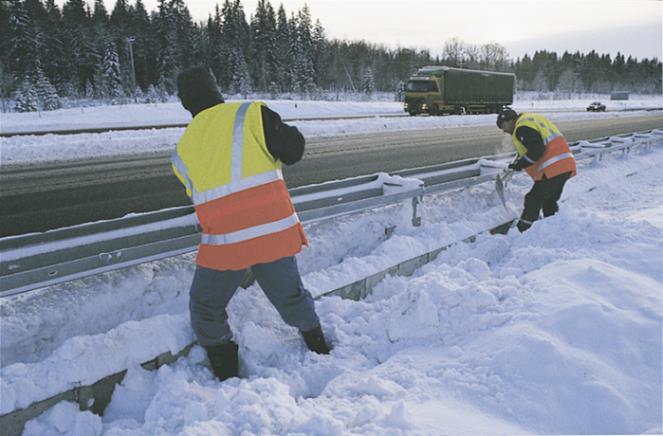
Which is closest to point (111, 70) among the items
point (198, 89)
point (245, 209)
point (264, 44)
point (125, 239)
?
point (264, 44)

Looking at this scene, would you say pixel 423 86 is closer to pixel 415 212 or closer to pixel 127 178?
pixel 127 178

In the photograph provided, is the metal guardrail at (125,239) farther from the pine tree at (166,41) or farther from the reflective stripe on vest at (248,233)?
the pine tree at (166,41)

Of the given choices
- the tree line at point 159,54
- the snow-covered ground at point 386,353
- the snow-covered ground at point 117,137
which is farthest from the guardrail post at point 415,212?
the tree line at point 159,54

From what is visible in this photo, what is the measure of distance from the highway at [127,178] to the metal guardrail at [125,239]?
88.2 inches

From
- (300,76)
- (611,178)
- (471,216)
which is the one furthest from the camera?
(300,76)

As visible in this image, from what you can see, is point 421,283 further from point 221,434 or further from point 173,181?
point 173,181

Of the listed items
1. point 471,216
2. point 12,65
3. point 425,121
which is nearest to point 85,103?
→ point 12,65

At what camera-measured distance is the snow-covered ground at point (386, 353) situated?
260 centimetres

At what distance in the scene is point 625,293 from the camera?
379 centimetres

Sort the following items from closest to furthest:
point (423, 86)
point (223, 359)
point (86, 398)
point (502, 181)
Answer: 1. point (86, 398)
2. point (223, 359)
3. point (502, 181)
4. point (423, 86)

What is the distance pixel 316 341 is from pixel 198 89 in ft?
5.96

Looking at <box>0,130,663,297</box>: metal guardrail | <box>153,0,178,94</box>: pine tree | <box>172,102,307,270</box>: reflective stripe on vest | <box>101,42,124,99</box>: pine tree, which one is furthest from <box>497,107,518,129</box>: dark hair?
<box>153,0,178,94</box>: pine tree

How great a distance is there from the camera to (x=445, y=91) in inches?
1321

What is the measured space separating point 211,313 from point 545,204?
5.34 meters
